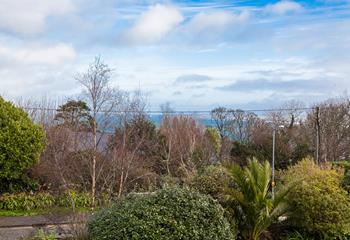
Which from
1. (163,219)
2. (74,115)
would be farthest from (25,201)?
(163,219)

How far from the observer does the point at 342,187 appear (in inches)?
391

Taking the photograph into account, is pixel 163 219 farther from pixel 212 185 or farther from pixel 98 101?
pixel 98 101

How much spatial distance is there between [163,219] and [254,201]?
9.70 feet

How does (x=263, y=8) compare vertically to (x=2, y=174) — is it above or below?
above

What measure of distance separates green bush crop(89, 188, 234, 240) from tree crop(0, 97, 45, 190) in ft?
21.4

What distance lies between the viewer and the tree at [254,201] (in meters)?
9.32

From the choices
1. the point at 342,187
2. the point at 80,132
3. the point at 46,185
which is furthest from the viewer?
the point at 80,132

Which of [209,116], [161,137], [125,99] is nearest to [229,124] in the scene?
[209,116]

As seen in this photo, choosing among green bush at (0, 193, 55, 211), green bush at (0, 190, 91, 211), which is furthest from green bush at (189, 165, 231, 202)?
green bush at (0, 193, 55, 211)

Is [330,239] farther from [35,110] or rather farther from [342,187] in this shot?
[35,110]

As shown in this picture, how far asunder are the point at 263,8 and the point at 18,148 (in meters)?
7.80

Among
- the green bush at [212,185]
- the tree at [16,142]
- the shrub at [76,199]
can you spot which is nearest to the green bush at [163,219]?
the green bush at [212,185]

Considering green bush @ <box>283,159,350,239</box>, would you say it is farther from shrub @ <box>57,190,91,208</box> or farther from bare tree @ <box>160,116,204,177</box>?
bare tree @ <box>160,116,204,177</box>

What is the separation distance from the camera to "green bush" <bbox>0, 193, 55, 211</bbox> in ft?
46.3
